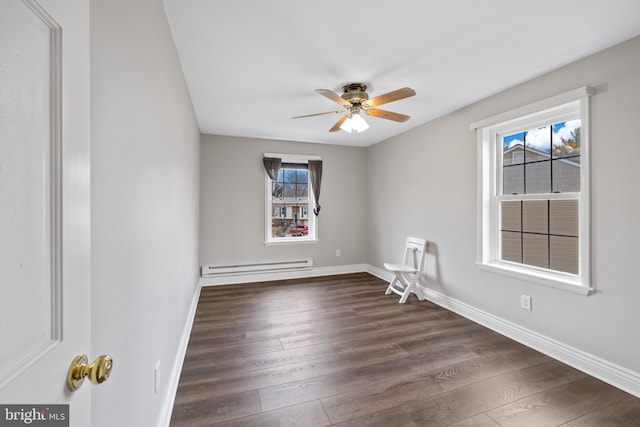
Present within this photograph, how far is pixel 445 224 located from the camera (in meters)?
3.40

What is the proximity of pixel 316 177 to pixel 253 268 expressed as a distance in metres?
1.85

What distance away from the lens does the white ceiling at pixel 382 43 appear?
1.61 m

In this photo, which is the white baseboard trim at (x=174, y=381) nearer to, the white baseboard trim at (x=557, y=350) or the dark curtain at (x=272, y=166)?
the dark curtain at (x=272, y=166)

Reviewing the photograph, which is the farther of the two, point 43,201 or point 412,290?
point 412,290

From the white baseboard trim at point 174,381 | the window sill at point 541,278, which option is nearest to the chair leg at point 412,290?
the window sill at point 541,278

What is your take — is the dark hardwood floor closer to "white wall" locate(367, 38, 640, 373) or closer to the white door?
"white wall" locate(367, 38, 640, 373)

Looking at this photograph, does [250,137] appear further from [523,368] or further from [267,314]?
[523,368]

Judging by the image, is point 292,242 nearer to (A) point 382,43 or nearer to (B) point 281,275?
(B) point 281,275

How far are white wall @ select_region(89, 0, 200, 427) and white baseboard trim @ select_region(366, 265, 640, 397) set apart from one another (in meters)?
2.92

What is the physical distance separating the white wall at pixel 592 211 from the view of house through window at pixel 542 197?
238 millimetres

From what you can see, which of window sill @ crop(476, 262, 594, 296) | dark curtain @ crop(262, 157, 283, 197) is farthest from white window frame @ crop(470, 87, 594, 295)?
dark curtain @ crop(262, 157, 283, 197)

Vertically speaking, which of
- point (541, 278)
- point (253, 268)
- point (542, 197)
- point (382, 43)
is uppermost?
point (382, 43)

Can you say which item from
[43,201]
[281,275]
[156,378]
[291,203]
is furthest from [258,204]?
[43,201]

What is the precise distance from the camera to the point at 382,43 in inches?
76.1
